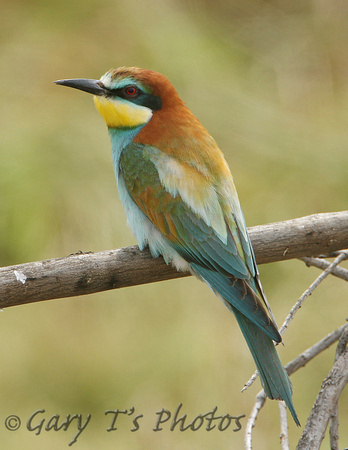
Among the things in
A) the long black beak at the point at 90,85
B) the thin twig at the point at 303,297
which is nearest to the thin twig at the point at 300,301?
the thin twig at the point at 303,297

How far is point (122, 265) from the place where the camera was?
1692 millimetres

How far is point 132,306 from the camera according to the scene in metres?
2.62

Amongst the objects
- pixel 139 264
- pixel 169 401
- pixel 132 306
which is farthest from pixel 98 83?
pixel 169 401

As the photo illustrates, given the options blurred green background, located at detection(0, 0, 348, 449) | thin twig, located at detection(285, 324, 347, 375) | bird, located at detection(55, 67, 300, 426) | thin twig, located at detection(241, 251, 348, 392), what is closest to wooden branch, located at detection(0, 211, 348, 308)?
bird, located at detection(55, 67, 300, 426)

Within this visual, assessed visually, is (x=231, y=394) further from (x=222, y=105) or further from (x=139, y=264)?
(x=222, y=105)

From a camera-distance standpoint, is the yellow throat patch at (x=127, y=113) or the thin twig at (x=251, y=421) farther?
the yellow throat patch at (x=127, y=113)

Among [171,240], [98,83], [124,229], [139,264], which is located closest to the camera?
[139,264]

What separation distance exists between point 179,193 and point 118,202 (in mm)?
683

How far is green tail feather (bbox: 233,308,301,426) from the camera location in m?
1.58

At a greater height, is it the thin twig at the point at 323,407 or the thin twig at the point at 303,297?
the thin twig at the point at 303,297

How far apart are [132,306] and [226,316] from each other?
374 mm

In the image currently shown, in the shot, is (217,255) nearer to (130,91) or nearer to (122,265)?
(122,265)

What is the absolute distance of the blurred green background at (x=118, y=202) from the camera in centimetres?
243

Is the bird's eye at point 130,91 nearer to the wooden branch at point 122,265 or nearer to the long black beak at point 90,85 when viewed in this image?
the long black beak at point 90,85
